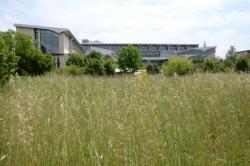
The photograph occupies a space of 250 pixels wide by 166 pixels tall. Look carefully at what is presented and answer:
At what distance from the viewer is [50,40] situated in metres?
48.8

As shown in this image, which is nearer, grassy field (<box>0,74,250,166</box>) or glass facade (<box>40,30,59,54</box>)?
grassy field (<box>0,74,250,166</box>)

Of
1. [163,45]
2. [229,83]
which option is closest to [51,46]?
[229,83]

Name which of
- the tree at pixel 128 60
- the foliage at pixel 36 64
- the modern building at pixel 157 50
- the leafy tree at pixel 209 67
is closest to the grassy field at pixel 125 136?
the leafy tree at pixel 209 67

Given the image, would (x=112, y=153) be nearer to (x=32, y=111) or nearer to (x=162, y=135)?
(x=162, y=135)

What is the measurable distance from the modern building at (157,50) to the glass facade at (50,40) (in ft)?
138

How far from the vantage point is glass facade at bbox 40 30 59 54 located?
159 feet

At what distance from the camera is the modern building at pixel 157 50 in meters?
94.1

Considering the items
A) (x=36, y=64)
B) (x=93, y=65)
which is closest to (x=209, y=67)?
(x=36, y=64)

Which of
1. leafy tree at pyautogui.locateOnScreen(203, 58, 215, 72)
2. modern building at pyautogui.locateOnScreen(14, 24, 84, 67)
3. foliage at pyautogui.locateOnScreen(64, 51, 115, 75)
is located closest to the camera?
leafy tree at pyautogui.locateOnScreen(203, 58, 215, 72)

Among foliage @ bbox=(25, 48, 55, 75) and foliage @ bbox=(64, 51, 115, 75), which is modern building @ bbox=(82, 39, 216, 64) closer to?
foliage @ bbox=(64, 51, 115, 75)

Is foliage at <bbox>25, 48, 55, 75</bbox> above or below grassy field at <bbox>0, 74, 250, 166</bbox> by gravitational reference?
above

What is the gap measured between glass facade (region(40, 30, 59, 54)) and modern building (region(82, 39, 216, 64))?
4198 cm

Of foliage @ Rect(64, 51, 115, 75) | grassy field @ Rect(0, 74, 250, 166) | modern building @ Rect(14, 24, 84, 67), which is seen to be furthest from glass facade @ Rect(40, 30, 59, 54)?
grassy field @ Rect(0, 74, 250, 166)

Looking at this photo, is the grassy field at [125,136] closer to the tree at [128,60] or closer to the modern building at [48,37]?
the modern building at [48,37]
